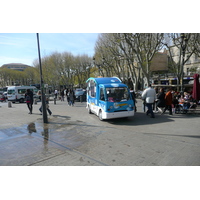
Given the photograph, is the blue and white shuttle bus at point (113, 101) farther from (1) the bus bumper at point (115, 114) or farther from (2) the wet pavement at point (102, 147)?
(2) the wet pavement at point (102, 147)

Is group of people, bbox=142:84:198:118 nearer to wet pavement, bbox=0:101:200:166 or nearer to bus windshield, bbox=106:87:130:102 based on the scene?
bus windshield, bbox=106:87:130:102

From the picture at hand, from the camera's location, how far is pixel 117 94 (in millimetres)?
8344

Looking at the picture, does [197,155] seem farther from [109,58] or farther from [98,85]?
[109,58]

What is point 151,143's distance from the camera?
4945 millimetres

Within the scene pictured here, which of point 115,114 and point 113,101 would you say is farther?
point 113,101

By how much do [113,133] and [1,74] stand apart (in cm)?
8045

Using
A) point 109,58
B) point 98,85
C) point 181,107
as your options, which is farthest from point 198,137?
point 109,58

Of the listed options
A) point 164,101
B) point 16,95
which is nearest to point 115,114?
point 164,101

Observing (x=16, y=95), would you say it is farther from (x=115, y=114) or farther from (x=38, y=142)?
(x=38, y=142)

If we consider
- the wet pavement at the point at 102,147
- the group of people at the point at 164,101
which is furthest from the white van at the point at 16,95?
the group of people at the point at 164,101

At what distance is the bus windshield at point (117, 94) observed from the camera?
A: 815 centimetres

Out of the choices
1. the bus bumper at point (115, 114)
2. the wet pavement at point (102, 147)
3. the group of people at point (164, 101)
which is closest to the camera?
the wet pavement at point (102, 147)

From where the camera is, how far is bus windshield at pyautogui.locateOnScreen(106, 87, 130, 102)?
26.7ft

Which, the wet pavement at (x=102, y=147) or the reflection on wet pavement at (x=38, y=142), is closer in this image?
the wet pavement at (x=102, y=147)
